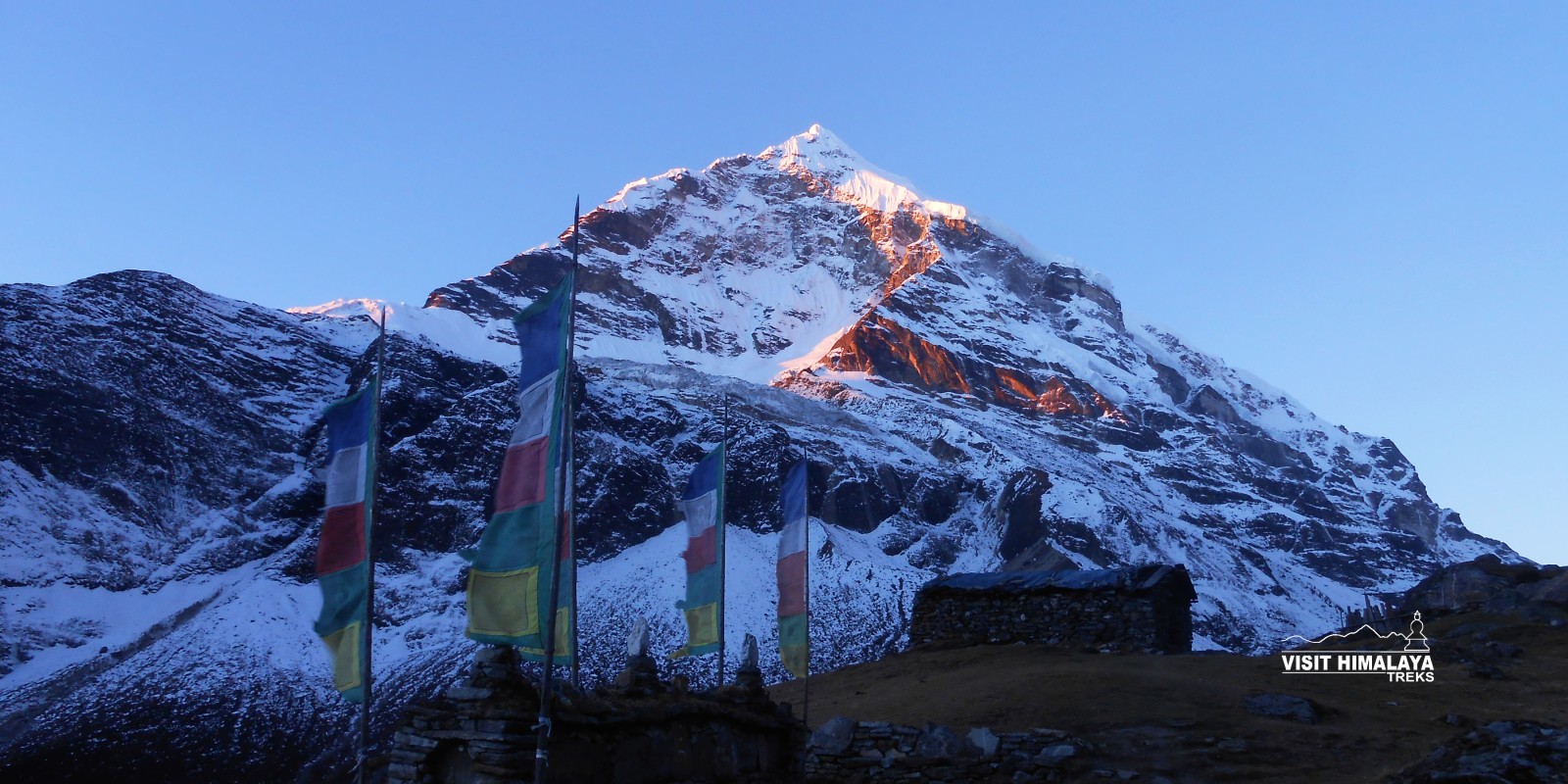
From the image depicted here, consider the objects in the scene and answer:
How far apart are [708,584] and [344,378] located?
105m

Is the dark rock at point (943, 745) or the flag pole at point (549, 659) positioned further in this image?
the dark rock at point (943, 745)

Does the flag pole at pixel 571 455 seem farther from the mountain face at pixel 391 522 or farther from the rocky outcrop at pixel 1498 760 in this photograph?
the mountain face at pixel 391 522

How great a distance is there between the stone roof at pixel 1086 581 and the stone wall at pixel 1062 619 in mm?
155

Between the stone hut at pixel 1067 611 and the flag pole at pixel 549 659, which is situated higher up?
the stone hut at pixel 1067 611

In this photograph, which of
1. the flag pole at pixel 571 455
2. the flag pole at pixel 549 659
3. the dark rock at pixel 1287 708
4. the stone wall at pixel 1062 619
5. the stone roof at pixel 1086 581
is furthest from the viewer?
the stone roof at pixel 1086 581

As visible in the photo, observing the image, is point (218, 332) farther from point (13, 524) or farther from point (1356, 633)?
point (1356, 633)

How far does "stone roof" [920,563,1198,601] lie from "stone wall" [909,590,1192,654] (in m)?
0.16

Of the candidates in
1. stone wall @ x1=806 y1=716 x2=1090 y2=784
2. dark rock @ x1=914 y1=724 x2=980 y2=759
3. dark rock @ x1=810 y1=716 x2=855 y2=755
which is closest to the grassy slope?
stone wall @ x1=806 y1=716 x2=1090 y2=784

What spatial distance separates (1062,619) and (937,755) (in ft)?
44.0

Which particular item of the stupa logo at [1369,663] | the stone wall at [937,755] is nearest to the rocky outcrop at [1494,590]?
the stupa logo at [1369,663]

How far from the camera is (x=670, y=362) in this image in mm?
199500

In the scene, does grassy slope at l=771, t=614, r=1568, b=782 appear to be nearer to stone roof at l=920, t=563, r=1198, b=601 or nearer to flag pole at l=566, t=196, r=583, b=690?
stone roof at l=920, t=563, r=1198, b=601

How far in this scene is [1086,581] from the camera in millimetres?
34406

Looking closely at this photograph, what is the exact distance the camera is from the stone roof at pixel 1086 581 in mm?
33750
